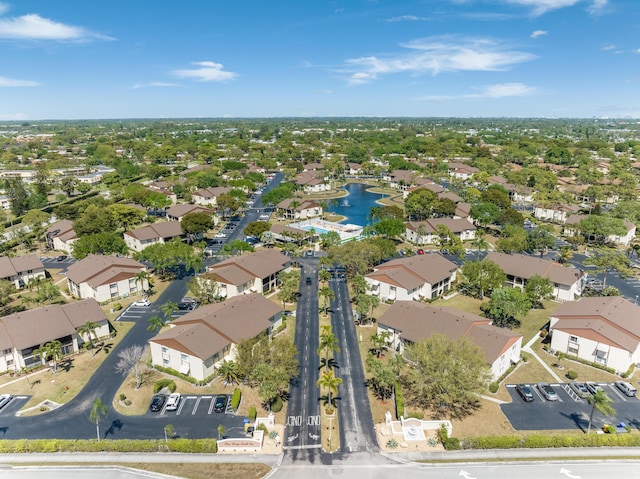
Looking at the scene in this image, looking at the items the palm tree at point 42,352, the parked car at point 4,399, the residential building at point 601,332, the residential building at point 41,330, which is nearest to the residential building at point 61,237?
the residential building at point 41,330

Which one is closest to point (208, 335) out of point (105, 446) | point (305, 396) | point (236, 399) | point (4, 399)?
point (236, 399)

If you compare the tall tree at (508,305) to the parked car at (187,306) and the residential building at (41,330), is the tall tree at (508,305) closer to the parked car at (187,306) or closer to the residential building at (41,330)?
the parked car at (187,306)

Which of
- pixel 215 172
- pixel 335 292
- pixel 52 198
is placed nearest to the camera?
pixel 335 292

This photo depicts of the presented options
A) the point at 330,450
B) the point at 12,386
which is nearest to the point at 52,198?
the point at 12,386

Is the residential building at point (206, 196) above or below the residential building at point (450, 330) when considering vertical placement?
above

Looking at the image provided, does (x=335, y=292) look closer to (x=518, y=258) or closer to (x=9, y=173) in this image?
(x=518, y=258)

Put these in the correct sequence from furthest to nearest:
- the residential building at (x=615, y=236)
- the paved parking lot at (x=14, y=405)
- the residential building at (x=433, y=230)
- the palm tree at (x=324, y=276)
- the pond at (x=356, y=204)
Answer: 1. the pond at (x=356, y=204)
2. the residential building at (x=433, y=230)
3. the residential building at (x=615, y=236)
4. the palm tree at (x=324, y=276)
5. the paved parking lot at (x=14, y=405)

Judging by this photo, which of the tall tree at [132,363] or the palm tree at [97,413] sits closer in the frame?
the palm tree at [97,413]
